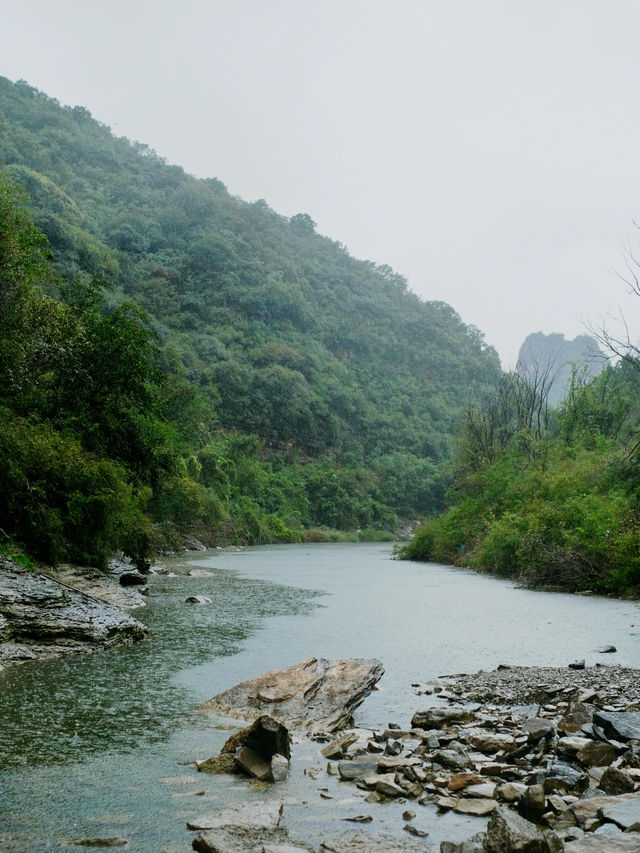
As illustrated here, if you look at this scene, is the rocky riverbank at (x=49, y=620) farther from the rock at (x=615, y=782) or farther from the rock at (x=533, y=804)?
the rock at (x=615, y=782)

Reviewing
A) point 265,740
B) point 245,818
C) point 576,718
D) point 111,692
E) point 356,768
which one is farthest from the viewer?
point 111,692

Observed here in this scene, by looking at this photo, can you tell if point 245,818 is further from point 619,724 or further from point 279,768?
point 619,724

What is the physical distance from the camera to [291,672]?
996cm

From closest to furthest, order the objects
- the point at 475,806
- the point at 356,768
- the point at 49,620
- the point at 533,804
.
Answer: the point at 533,804, the point at 475,806, the point at 356,768, the point at 49,620

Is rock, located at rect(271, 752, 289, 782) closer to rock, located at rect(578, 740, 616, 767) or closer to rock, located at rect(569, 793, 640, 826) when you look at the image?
rock, located at rect(569, 793, 640, 826)

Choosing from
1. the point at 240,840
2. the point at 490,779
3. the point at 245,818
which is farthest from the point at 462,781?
the point at 240,840

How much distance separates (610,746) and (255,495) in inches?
2715

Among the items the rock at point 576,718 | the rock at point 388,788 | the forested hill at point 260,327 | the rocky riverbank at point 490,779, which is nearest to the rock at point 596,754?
the rocky riverbank at point 490,779

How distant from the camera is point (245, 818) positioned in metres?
5.34

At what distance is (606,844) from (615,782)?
1.20 m

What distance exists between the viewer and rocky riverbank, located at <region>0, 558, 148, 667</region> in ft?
38.0

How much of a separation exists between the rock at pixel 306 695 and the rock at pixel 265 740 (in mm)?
1358

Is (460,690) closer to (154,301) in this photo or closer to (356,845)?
(356,845)

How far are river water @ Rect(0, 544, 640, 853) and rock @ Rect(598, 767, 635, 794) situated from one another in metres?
1.21
